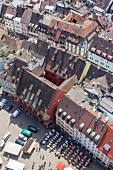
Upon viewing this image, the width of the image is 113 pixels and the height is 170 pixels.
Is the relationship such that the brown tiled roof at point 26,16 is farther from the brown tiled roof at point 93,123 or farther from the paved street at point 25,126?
the brown tiled roof at point 93,123

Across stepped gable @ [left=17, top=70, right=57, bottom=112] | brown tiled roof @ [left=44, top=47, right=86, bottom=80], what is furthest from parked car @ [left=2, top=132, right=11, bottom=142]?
brown tiled roof @ [left=44, top=47, right=86, bottom=80]

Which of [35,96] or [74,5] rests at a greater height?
[74,5]

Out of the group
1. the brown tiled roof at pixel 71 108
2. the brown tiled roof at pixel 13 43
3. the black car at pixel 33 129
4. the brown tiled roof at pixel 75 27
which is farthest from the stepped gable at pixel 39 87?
the brown tiled roof at pixel 75 27

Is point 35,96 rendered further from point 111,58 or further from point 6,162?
point 111,58

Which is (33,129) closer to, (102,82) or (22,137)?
(22,137)

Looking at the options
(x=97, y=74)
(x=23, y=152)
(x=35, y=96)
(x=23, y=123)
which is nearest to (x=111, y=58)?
(x=97, y=74)

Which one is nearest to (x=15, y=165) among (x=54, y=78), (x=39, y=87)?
(x=39, y=87)

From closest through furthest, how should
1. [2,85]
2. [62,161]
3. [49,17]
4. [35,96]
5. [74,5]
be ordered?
[62,161]
[35,96]
[2,85]
[49,17]
[74,5]

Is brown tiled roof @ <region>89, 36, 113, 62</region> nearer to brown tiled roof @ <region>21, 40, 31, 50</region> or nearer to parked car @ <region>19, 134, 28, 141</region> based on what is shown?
brown tiled roof @ <region>21, 40, 31, 50</region>
